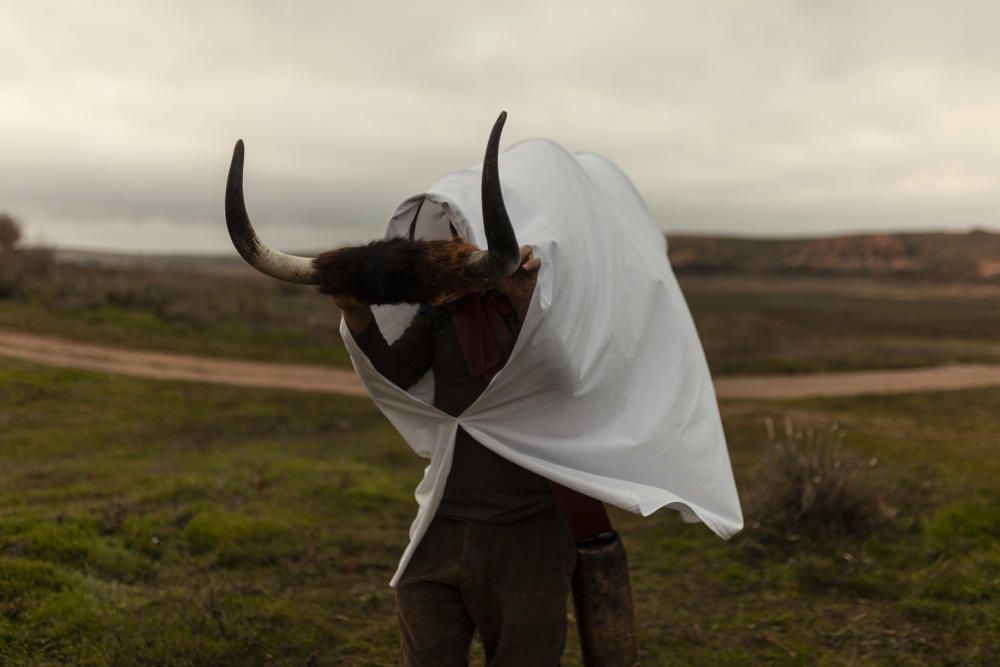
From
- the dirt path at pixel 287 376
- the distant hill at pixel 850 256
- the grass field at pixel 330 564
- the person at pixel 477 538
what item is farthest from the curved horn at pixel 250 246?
the distant hill at pixel 850 256

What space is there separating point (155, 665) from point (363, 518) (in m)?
3.31

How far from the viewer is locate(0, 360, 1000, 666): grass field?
4.82 meters

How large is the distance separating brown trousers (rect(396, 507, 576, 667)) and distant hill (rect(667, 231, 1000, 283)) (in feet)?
250

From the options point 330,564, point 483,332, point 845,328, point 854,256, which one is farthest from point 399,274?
point 854,256

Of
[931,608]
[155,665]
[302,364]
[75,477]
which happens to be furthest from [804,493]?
[302,364]

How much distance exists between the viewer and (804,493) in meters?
6.94

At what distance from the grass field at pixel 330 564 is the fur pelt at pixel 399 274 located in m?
2.89

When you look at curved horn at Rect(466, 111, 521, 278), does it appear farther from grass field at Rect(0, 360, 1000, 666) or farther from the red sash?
grass field at Rect(0, 360, 1000, 666)

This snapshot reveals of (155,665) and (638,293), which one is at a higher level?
(638,293)

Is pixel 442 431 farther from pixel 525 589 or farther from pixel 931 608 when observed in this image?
pixel 931 608

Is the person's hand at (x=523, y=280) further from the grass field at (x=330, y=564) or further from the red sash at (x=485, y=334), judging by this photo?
the grass field at (x=330, y=564)

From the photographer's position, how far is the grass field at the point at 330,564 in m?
4.82

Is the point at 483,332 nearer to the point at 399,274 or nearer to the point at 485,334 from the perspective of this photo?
the point at 485,334

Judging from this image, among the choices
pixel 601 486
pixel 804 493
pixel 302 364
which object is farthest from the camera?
pixel 302 364
